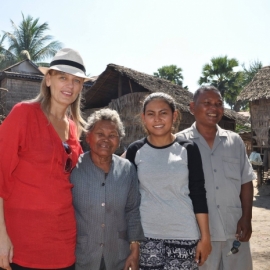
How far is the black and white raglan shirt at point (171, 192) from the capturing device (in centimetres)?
252

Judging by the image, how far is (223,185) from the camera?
9.70 feet

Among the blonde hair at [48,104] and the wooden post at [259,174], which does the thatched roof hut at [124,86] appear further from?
the blonde hair at [48,104]

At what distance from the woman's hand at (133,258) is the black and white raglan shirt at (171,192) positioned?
0.12 m

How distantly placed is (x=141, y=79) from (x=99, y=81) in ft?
6.84

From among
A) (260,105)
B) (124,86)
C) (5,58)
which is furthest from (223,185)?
(5,58)

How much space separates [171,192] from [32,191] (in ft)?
3.18

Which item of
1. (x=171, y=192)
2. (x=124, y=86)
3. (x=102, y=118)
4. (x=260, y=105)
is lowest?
(x=171, y=192)

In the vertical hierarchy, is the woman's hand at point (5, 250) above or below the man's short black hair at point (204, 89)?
below

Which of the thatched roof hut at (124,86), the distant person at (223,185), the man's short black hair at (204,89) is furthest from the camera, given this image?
the thatched roof hut at (124,86)

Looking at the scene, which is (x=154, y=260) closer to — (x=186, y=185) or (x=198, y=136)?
(x=186, y=185)

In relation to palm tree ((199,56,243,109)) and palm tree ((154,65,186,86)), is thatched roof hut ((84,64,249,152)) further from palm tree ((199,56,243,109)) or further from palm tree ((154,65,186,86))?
palm tree ((154,65,186,86))

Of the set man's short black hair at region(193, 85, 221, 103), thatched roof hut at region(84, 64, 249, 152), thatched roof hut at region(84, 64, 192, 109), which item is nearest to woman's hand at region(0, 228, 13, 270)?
man's short black hair at region(193, 85, 221, 103)

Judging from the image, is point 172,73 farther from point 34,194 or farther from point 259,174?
point 34,194

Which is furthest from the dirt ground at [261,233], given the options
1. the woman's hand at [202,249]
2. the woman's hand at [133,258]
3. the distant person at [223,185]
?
the woman's hand at [133,258]
